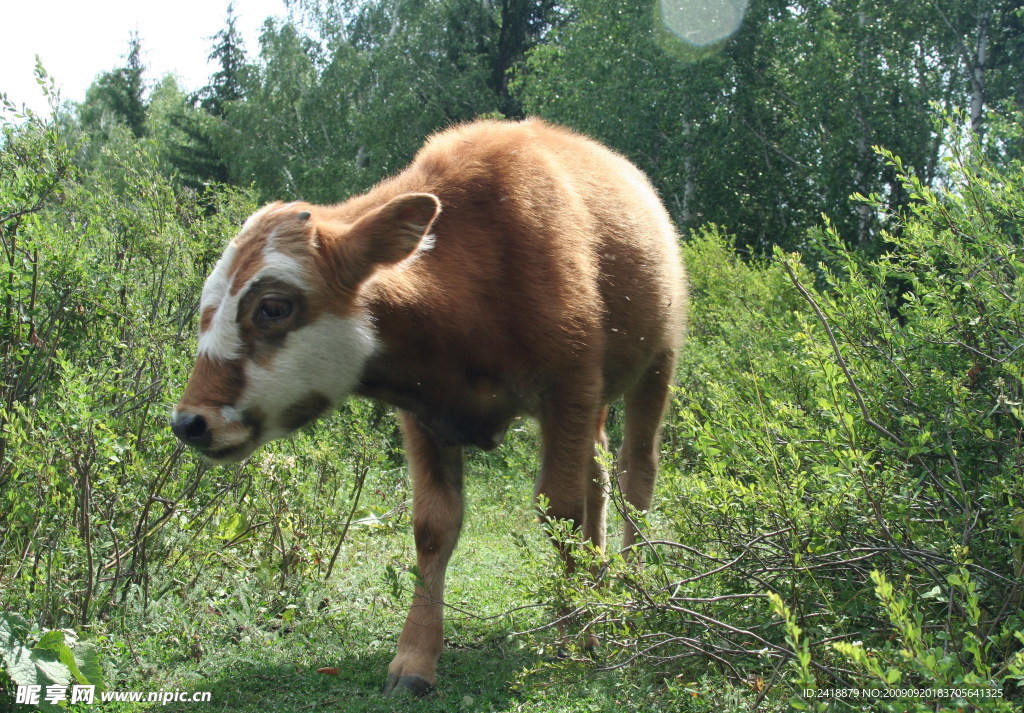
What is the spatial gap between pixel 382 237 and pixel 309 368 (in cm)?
65

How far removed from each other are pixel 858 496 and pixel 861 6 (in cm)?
2088

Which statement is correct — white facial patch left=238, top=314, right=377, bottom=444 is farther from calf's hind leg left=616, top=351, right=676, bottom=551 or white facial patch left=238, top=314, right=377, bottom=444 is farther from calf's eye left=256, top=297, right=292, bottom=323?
calf's hind leg left=616, top=351, right=676, bottom=551

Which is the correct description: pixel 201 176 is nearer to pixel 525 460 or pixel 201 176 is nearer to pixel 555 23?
pixel 555 23

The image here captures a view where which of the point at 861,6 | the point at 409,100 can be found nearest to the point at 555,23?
the point at 409,100

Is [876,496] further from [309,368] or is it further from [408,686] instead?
[309,368]

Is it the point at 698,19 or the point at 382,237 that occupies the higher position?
the point at 698,19

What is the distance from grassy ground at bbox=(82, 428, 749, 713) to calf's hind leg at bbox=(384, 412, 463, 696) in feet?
0.41

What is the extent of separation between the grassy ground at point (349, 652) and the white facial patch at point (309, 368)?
903 mm

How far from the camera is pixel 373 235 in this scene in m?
3.82

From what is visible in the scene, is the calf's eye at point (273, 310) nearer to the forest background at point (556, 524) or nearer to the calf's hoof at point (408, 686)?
the forest background at point (556, 524)

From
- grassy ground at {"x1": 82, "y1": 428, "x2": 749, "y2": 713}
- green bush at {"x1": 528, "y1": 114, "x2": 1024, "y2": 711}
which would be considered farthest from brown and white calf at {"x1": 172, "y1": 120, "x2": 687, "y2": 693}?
green bush at {"x1": 528, "y1": 114, "x2": 1024, "y2": 711}

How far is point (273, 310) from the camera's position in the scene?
3793 millimetres

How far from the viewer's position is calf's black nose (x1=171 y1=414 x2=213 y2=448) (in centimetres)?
363

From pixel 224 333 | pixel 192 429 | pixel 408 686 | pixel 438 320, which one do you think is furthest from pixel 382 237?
pixel 408 686
